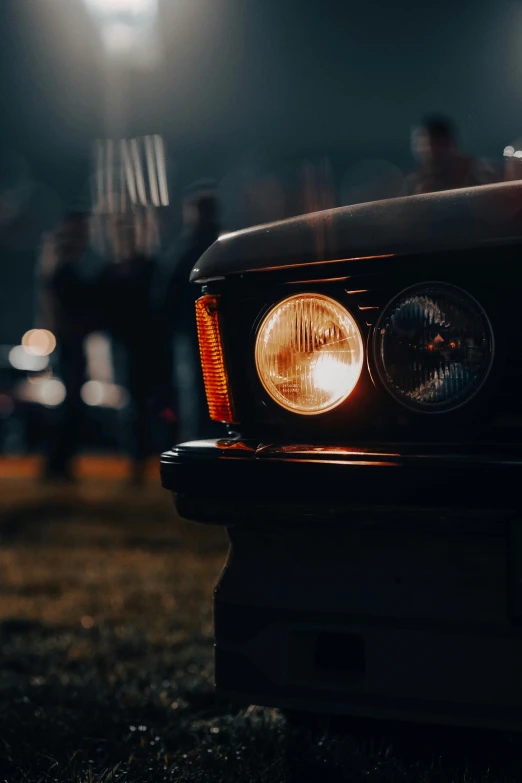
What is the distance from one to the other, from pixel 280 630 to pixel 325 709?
166 mm

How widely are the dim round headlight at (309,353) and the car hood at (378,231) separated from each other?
0.09 m

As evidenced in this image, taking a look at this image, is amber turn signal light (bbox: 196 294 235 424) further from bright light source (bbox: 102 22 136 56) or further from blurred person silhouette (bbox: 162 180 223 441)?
bright light source (bbox: 102 22 136 56)

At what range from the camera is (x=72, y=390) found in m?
8.20

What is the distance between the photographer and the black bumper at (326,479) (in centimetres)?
152

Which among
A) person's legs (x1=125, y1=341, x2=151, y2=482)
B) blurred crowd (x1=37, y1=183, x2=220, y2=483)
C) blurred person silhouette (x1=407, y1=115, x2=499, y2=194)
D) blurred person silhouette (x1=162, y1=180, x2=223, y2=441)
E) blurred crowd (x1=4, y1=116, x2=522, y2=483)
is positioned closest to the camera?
blurred person silhouette (x1=407, y1=115, x2=499, y2=194)

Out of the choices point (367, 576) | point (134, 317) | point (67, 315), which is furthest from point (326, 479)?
point (67, 315)

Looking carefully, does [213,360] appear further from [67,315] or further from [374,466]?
[67,315]

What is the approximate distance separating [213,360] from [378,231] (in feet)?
1.55

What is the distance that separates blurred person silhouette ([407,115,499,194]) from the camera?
8.25ft

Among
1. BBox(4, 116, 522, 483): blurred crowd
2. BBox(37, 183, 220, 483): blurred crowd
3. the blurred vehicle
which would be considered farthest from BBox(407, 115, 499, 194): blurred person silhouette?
the blurred vehicle

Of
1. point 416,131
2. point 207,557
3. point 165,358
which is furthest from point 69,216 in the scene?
point 416,131

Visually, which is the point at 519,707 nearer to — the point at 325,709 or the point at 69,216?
the point at 325,709

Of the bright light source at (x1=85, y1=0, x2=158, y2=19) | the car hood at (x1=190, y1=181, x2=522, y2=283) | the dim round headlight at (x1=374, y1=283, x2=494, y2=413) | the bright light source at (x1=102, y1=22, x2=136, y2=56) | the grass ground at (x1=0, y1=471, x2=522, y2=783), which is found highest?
the bright light source at (x1=85, y1=0, x2=158, y2=19)

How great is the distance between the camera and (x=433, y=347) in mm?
1641
